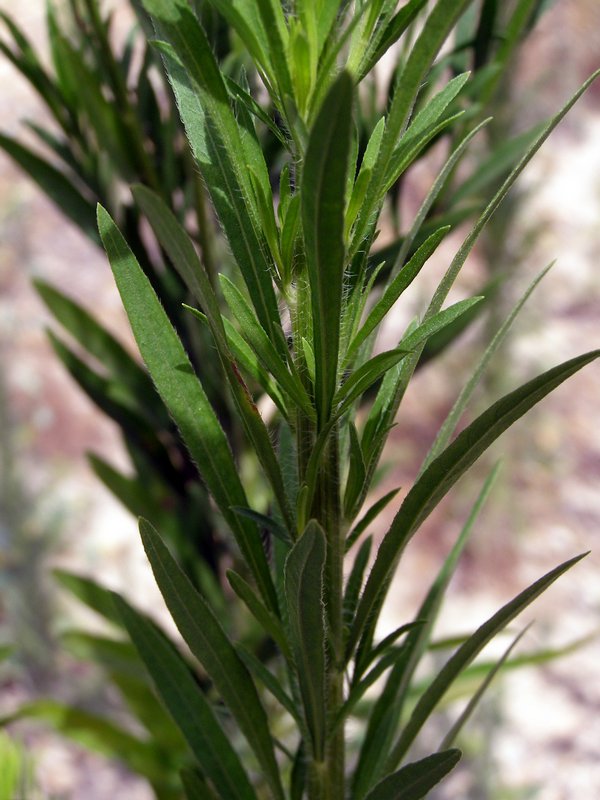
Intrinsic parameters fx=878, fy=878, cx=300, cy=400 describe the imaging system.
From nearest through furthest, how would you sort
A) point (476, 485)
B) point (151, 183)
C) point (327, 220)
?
point (327, 220), point (151, 183), point (476, 485)

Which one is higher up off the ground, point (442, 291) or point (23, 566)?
point (23, 566)

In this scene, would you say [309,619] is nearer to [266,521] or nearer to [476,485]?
[266,521]

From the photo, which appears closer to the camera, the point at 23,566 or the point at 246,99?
the point at 246,99

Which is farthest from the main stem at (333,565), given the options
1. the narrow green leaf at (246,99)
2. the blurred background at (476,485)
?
the blurred background at (476,485)

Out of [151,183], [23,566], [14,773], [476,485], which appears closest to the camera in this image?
[14,773]

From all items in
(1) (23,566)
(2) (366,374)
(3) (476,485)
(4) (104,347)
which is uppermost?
(3) (476,485)

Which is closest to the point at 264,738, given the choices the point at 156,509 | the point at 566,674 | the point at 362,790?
the point at 362,790

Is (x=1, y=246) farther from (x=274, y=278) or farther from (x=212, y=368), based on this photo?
(x=274, y=278)

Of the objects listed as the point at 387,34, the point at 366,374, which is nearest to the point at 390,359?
the point at 366,374
